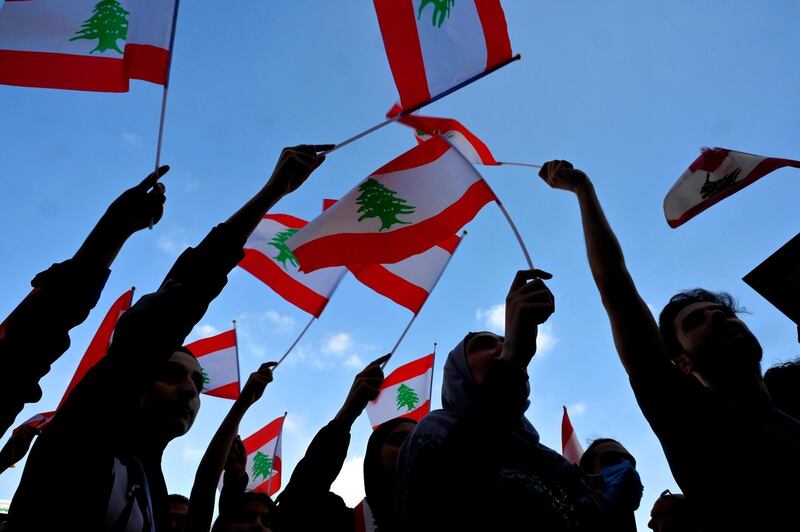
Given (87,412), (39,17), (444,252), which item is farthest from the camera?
(444,252)

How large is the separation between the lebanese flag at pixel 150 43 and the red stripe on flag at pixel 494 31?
6.10 ft

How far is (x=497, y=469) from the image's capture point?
1.64 m

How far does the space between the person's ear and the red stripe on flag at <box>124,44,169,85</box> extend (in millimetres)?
3111

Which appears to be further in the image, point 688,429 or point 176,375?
point 176,375

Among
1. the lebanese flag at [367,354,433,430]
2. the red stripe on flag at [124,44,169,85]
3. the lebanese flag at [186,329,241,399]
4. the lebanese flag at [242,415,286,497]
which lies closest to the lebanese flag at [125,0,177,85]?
the red stripe on flag at [124,44,169,85]

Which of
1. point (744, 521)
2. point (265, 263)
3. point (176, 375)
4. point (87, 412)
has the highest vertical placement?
point (265, 263)

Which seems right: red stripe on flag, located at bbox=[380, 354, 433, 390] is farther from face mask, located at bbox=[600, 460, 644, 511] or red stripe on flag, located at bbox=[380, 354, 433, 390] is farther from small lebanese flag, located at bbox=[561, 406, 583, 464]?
face mask, located at bbox=[600, 460, 644, 511]

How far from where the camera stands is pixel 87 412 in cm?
131

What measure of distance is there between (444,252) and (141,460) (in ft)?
10.8

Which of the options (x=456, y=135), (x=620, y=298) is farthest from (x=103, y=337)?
(x=620, y=298)

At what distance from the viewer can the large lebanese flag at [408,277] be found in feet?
14.9

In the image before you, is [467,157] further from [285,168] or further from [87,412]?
[87,412]

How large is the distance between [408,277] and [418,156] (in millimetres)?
1188

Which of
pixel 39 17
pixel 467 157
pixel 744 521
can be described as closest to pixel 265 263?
pixel 467 157
